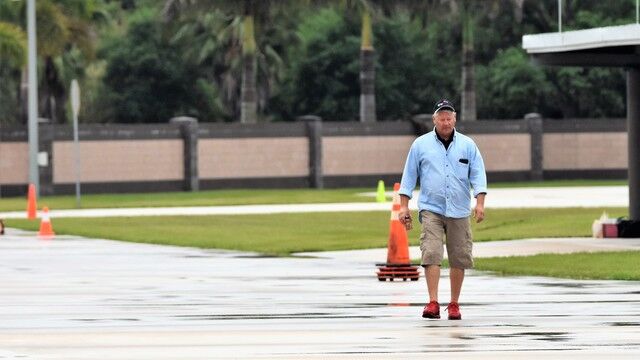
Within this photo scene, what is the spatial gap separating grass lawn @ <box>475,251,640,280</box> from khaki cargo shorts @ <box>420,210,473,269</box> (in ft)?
17.2

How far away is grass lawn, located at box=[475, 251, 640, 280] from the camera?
2283 cm

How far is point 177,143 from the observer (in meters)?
62.3

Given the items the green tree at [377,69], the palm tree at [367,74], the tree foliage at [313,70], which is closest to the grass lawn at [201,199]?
the palm tree at [367,74]

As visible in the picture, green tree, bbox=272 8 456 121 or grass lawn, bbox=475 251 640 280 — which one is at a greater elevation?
green tree, bbox=272 8 456 121

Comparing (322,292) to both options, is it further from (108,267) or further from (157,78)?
(157,78)

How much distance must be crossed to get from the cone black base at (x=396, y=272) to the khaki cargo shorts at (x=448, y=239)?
17.0 ft

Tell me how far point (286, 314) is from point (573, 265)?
24.5 feet

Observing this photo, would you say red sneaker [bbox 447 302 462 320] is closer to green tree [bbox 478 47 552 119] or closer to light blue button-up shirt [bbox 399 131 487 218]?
light blue button-up shirt [bbox 399 131 487 218]

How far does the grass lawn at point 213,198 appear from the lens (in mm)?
50781

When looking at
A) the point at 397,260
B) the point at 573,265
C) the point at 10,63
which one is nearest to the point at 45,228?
the point at 573,265

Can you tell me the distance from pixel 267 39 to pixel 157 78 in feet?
22.3

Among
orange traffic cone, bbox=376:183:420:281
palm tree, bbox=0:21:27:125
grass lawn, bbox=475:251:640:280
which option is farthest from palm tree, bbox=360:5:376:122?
orange traffic cone, bbox=376:183:420:281

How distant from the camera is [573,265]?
2427 cm

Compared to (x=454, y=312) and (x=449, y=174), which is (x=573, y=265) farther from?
(x=454, y=312)
